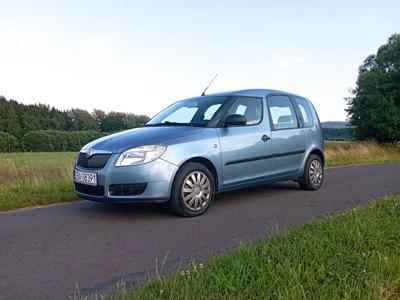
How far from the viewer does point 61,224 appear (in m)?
4.96

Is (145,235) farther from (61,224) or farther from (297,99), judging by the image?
(297,99)

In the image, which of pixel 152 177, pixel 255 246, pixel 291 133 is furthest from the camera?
pixel 291 133

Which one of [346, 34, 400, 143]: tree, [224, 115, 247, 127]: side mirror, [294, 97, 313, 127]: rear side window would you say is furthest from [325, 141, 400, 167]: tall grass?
[346, 34, 400, 143]: tree

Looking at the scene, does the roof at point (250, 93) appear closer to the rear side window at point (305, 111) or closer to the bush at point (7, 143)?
the rear side window at point (305, 111)

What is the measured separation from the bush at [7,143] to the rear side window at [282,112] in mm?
56839

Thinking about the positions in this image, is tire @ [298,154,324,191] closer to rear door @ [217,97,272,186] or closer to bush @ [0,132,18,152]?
rear door @ [217,97,272,186]

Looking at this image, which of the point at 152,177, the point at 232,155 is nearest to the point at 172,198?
the point at 152,177

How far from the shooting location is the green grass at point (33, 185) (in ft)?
21.0

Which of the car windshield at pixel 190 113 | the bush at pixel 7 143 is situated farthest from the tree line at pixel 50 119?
the car windshield at pixel 190 113

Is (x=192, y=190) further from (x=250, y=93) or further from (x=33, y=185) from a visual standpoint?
(x=33, y=185)

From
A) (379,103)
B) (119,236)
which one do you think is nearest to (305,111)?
(119,236)

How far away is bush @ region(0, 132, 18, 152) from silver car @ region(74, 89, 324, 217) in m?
56.3

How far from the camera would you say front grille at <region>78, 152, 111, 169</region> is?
16.5 feet

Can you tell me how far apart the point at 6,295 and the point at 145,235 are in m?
1.72
